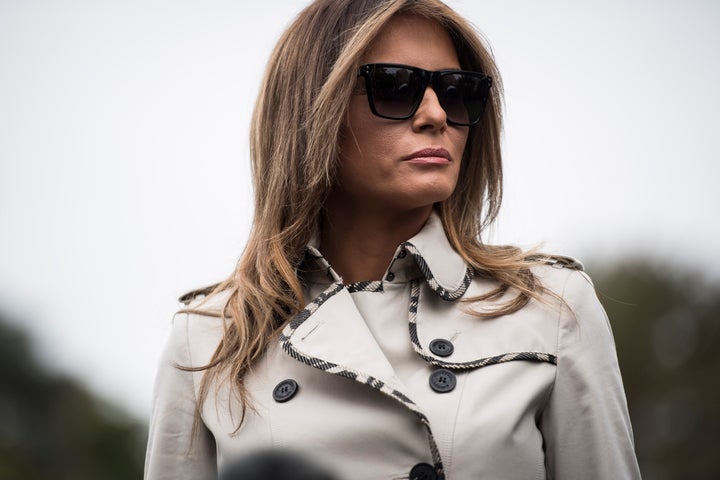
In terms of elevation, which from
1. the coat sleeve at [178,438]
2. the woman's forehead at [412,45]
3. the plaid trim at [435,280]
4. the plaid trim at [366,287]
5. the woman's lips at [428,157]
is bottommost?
the coat sleeve at [178,438]

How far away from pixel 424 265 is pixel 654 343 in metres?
30.1

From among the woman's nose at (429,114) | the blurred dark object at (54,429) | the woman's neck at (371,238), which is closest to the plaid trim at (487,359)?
the woman's neck at (371,238)

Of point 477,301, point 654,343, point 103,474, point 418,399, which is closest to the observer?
point 418,399

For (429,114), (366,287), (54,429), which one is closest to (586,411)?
(366,287)

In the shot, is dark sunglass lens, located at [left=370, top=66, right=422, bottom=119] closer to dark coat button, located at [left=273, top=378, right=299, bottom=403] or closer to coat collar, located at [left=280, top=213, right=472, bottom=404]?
coat collar, located at [left=280, top=213, right=472, bottom=404]

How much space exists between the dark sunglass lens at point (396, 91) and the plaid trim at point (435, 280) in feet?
1.61

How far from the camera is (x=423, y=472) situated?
3309mm

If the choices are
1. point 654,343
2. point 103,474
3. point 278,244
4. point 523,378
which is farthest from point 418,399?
point 103,474

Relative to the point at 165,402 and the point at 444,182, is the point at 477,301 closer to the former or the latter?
the point at 444,182

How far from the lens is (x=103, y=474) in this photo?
37062 mm

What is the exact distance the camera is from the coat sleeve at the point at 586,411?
3.41m

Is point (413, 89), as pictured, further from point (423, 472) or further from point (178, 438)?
point (178, 438)

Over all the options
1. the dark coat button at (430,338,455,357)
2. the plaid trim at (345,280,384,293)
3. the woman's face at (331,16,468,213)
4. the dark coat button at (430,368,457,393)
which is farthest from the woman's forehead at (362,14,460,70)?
the dark coat button at (430,368,457,393)

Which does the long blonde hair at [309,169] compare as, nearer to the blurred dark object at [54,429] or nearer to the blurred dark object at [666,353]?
the blurred dark object at [666,353]
